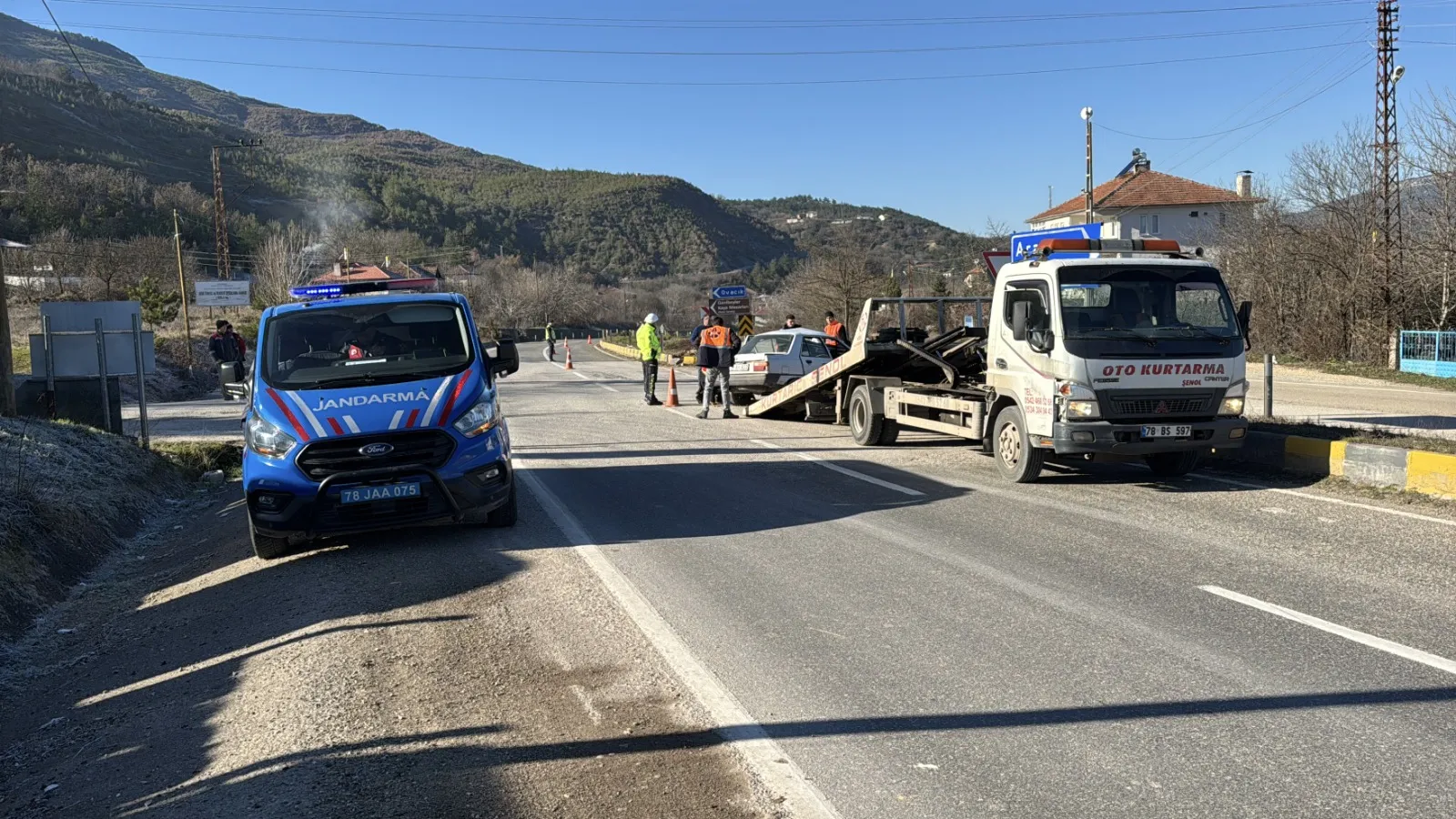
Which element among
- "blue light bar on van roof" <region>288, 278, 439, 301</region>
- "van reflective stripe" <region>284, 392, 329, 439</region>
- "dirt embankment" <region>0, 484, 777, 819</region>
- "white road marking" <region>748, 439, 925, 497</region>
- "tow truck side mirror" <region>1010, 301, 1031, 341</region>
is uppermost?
"blue light bar on van roof" <region>288, 278, 439, 301</region>

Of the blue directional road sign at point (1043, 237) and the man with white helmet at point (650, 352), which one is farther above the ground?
A: the blue directional road sign at point (1043, 237)

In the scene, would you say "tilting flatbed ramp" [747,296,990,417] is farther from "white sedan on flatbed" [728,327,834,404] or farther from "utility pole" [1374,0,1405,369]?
"utility pole" [1374,0,1405,369]

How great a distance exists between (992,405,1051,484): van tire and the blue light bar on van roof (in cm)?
595

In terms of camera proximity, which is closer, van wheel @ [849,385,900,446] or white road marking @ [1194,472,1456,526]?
white road marking @ [1194,472,1456,526]

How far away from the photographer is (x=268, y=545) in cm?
805

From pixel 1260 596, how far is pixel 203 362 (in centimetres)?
3694

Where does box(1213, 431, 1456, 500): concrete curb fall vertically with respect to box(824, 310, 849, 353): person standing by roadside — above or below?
below

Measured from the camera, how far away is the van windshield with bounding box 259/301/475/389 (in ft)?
27.6

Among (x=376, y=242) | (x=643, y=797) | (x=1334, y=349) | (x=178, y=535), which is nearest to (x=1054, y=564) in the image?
(x=643, y=797)

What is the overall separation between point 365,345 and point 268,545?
1792 millimetres

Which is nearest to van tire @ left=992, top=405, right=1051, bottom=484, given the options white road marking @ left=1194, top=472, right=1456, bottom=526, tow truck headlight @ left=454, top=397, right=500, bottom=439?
white road marking @ left=1194, top=472, right=1456, bottom=526

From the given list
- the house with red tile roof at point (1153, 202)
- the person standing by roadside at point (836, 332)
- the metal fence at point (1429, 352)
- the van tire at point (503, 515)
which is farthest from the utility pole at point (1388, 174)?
the house with red tile roof at point (1153, 202)

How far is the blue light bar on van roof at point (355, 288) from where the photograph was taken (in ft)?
32.4

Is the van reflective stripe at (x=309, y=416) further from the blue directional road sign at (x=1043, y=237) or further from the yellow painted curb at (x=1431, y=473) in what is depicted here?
the yellow painted curb at (x=1431, y=473)
